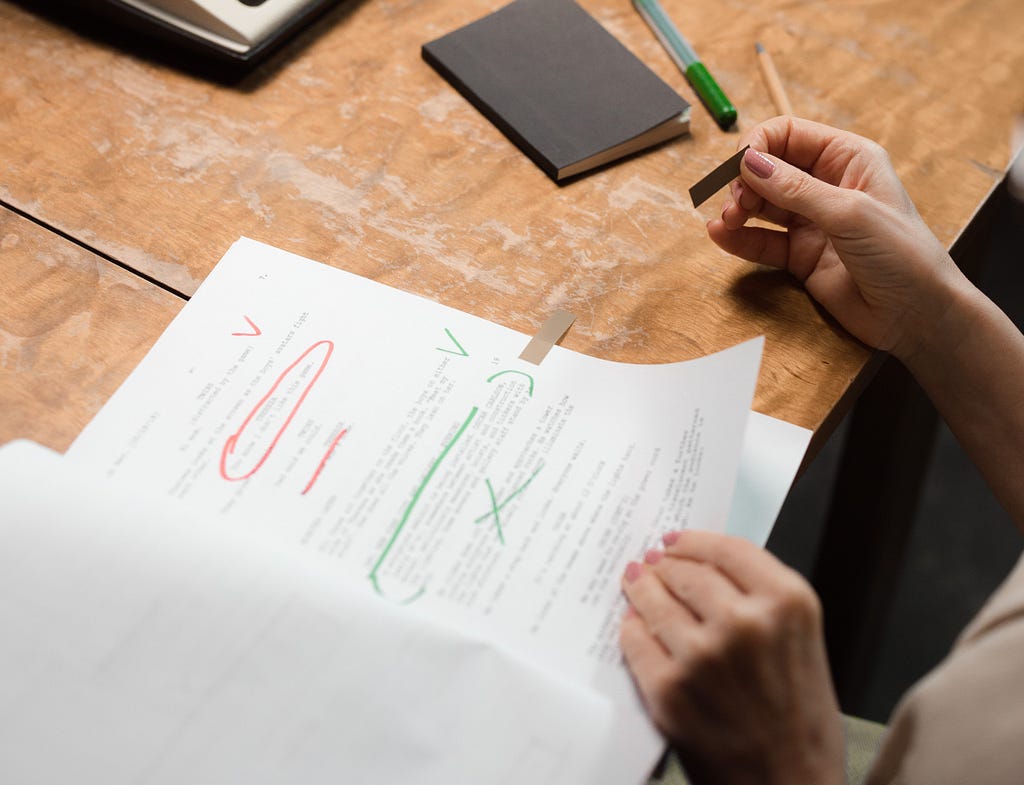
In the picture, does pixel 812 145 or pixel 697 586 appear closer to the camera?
pixel 697 586

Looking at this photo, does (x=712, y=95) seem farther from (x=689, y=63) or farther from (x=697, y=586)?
(x=697, y=586)

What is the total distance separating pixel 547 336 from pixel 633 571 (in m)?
0.19

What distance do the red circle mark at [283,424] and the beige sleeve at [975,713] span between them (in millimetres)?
400

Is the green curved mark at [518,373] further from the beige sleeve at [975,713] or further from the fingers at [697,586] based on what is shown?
the beige sleeve at [975,713]

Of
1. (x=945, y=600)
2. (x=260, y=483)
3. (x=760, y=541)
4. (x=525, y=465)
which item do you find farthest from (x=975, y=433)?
(x=945, y=600)

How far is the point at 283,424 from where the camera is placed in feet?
1.94

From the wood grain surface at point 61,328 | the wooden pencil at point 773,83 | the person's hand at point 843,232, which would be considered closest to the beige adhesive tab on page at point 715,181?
the person's hand at point 843,232

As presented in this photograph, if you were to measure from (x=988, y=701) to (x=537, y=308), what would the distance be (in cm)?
37

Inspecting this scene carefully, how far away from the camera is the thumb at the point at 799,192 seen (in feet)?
2.16

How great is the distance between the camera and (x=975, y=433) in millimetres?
710

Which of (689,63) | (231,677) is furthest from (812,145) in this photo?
(231,677)

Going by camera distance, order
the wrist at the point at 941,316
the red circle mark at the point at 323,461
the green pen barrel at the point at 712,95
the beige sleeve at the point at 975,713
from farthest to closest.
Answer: the green pen barrel at the point at 712,95 < the wrist at the point at 941,316 < the red circle mark at the point at 323,461 < the beige sleeve at the point at 975,713

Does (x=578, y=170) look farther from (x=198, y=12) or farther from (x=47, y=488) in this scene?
(x=47, y=488)

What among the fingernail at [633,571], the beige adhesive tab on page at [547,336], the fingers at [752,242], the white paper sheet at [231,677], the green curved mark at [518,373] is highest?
the fingers at [752,242]
